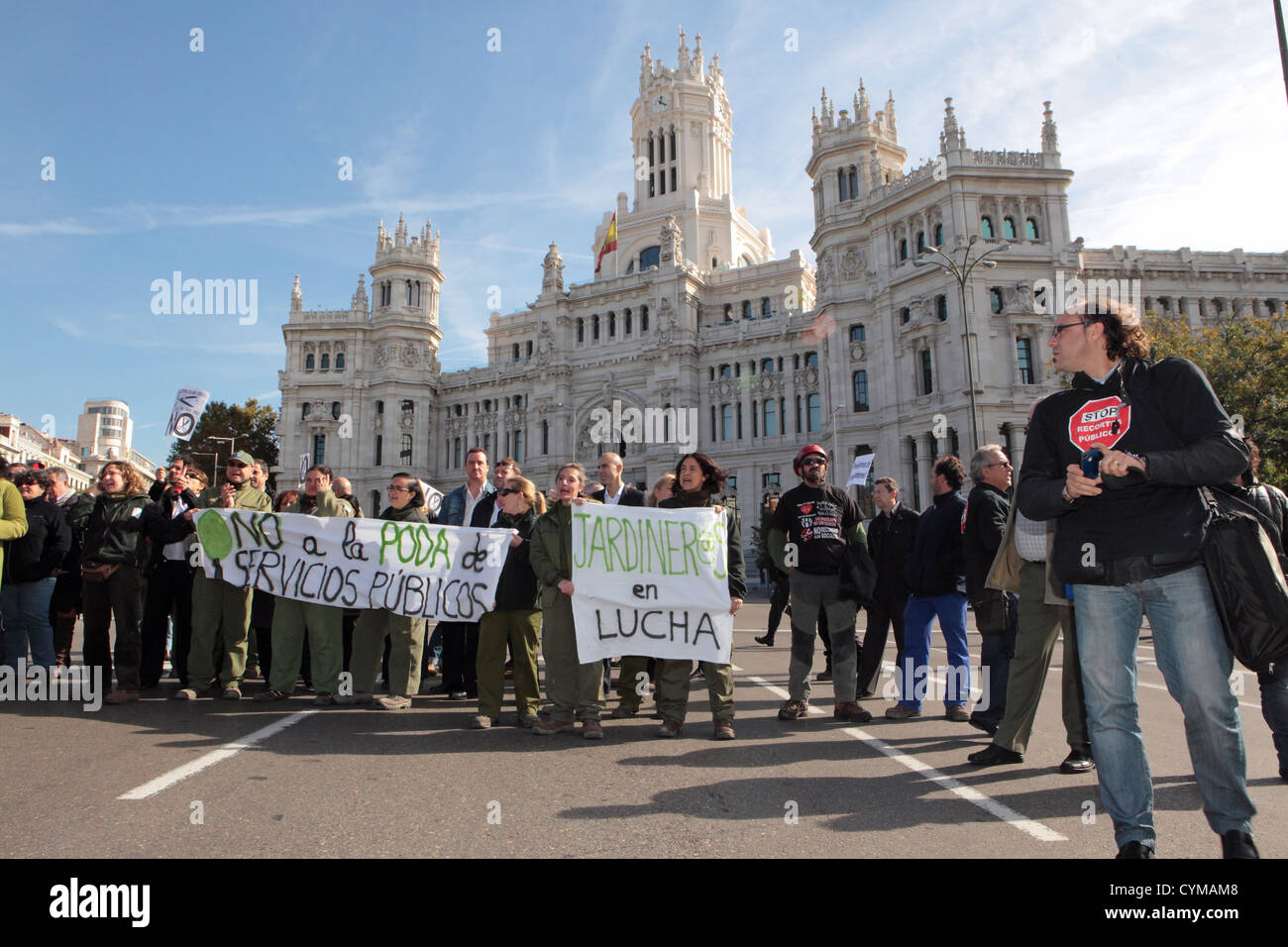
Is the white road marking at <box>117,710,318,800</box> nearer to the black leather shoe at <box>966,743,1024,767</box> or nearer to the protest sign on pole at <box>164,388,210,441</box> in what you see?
the black leather shoe at <box>966,743,1024,767</box>

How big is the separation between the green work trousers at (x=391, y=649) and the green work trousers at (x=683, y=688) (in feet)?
8.86

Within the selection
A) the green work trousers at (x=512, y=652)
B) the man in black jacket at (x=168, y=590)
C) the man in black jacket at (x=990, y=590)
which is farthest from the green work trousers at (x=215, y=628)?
the man in black jacket at (x=990, y=590)

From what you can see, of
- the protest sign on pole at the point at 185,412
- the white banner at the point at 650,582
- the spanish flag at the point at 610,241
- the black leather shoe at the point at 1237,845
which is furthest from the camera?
the spanish flag at the point at 610,241

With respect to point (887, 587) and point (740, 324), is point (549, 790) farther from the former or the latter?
point (740, 324)

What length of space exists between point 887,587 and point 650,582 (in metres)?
2.88

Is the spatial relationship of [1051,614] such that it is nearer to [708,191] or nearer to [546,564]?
[546,564]

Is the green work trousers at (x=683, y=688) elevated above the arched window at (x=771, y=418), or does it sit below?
below

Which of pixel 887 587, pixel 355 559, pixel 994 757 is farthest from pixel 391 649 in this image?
pixel 994 757

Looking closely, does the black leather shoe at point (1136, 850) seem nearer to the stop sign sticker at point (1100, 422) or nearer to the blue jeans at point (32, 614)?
the stop sign sticker at point (1100, 422)

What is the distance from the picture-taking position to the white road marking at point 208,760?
4.84 m

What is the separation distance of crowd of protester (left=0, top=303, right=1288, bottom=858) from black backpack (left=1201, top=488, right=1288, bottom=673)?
3.1 inches

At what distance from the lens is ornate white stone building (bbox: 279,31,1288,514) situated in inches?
1586

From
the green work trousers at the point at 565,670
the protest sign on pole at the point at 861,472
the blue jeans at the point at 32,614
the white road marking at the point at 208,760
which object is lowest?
the white road marking at the point at 208,760
